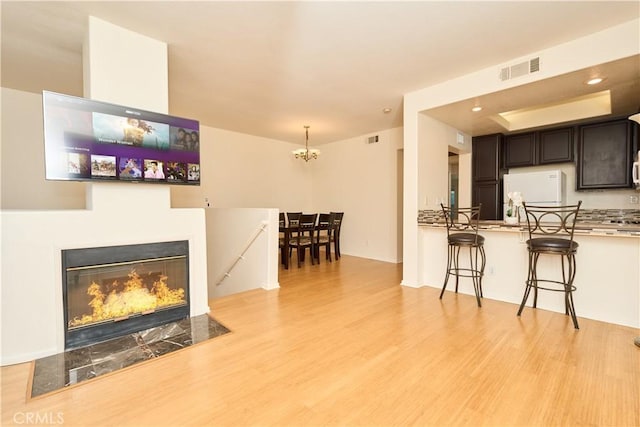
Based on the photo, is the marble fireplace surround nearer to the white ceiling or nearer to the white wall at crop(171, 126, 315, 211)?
the white ceiling

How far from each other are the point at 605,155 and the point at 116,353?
6.41 meters

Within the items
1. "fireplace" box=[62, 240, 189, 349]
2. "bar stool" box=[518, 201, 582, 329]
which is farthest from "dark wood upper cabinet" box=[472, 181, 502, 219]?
"fireplace" box=[62, 240, 189, 349]

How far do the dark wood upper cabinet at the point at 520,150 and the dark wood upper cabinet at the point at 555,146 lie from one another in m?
0.10

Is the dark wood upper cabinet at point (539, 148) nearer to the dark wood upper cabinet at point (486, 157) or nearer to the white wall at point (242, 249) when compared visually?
the dark wood upper cabinet at point (486, 157)

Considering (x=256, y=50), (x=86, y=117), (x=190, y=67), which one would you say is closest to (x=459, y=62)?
(x=256, y=50)

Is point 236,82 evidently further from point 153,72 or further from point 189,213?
point 189,213

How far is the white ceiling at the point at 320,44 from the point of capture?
2.27 metres

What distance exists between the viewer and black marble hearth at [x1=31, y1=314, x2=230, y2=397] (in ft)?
6.11

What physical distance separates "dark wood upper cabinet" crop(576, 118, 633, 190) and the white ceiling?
0.29 meters

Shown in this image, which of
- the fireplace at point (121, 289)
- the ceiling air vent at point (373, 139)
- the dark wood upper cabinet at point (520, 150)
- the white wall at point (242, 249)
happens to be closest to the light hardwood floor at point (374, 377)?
the fireplace at point (121, 289)

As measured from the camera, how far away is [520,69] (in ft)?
9.84

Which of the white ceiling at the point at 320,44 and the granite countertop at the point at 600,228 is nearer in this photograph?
the white ceiling at the point at 320,44

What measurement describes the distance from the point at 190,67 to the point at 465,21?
2.91 m

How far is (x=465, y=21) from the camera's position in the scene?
2.41m
